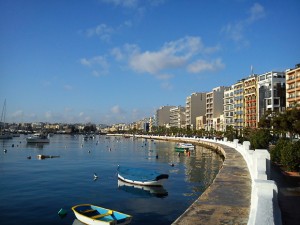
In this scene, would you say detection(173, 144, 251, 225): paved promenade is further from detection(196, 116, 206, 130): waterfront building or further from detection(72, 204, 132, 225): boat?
detection(196, 116, 206, 130): waterfront building

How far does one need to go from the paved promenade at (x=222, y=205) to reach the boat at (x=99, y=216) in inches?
205

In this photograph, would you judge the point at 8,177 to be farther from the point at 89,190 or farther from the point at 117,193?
the point at 117,193

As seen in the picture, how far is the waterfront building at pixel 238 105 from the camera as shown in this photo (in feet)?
420

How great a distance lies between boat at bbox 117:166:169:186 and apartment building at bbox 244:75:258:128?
87.9 metres

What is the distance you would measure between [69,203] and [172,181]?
14587 millimetres

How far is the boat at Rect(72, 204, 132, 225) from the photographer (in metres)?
20.0

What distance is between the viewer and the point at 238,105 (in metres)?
131

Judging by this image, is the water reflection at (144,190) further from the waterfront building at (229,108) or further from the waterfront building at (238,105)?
the waterfront building at (229,108)

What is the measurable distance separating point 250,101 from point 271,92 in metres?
15.2

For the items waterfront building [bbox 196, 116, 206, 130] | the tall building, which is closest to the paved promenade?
the tall building

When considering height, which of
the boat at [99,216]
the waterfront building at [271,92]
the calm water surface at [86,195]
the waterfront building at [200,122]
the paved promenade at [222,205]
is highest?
the waterfront building at [271,92]

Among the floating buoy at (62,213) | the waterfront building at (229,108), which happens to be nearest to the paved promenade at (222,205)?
the floating buoy at (62,213)

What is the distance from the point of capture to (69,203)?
91.4ft

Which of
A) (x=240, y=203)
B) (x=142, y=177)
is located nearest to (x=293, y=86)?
(x=142, y=177)
